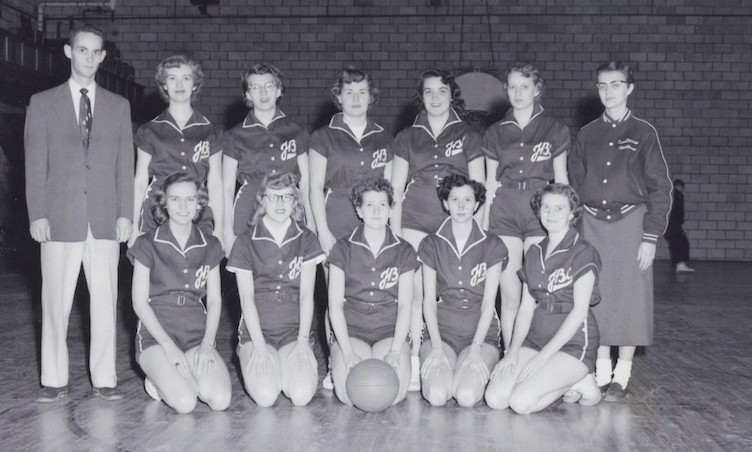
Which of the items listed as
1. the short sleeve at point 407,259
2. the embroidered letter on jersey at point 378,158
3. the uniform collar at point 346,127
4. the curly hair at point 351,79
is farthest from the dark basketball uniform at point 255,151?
the short sleeve at point 407,259

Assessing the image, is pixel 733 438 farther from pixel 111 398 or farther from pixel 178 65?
pixel 178 65

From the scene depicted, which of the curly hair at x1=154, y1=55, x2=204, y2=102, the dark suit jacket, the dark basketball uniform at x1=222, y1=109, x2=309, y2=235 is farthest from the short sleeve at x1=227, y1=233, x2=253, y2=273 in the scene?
the curly hair at x1=154, y1=55, x2=204, y2=102

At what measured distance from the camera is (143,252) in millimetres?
4078

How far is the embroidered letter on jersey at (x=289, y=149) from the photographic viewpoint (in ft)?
15.3

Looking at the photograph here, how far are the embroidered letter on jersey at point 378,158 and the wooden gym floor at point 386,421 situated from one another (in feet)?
4.38

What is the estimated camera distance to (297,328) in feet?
14.2

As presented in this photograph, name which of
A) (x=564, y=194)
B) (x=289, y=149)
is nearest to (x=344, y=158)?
(x=289, y=149)

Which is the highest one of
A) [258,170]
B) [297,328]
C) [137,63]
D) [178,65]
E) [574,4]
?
[574,4]

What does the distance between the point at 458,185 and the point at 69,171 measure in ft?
6.56

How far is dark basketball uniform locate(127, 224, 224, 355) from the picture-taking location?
4.11 metres

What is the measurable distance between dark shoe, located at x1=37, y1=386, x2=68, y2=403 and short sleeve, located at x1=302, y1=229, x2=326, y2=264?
142 cm

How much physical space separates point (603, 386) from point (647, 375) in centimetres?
74

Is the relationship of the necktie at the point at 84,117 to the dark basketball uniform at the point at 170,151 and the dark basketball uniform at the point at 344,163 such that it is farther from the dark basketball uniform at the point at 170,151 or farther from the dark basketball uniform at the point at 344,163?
the dark basketball uniform at the point at 344,163

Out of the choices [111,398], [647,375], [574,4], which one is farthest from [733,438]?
[574,4]
